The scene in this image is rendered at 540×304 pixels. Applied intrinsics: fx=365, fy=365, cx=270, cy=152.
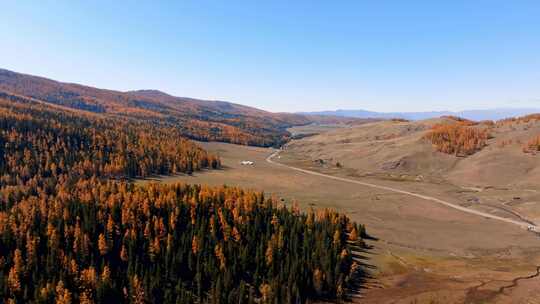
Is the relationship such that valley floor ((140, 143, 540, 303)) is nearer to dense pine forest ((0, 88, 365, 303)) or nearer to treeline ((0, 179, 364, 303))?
dense pine forest ((0, 88, 365, 303))

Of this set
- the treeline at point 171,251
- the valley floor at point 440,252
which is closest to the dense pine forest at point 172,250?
the treeline at point 171,251

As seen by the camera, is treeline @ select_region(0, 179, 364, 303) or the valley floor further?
treeline @ select_region(0, 179, 364, 303)

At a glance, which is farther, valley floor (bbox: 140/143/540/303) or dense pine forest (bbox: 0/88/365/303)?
dense pine forest (bbox: 0/88/365/303)

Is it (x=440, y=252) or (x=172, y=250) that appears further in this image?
(x=440, y=252)

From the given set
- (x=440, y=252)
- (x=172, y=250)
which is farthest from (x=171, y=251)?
(x=440, y=252)

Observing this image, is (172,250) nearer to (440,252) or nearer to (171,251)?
(171,251)

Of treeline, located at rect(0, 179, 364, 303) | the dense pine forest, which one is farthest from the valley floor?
treeline, located at rect(0, 179, 364, 303)

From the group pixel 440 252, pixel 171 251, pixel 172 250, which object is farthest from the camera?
A: pixel 440 252

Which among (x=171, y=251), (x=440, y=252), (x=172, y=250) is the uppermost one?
(x=440, y=252)

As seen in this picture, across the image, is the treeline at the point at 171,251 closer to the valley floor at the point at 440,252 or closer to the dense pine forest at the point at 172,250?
the dense pine forest at the point at 172,250

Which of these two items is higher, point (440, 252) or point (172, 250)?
point (440, 252)

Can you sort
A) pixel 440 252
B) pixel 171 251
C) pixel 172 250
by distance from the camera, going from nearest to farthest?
1. pixel 171 251
2. pixel 172 250
3. pixel 440 252
